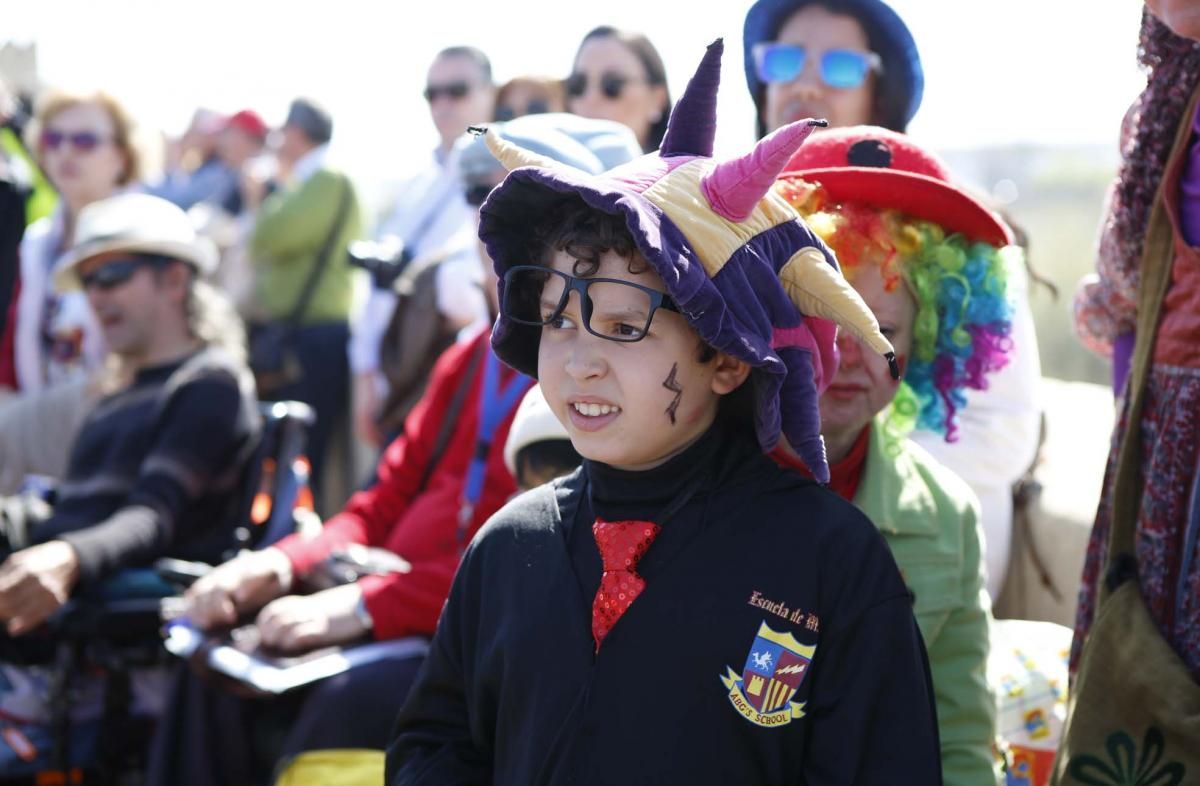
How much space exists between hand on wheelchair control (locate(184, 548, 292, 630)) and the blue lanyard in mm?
518

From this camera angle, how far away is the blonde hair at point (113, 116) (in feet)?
20.1

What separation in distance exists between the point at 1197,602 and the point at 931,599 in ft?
1.47

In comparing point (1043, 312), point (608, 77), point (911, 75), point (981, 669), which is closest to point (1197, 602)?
point (981, 669)

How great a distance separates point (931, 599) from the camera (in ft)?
7.66

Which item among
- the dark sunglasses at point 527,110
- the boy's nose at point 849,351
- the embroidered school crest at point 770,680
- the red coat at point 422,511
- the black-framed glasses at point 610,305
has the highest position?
the dark sunglasses at point 527,110

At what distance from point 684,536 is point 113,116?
4965mm

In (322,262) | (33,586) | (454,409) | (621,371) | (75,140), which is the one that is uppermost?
(621,371)

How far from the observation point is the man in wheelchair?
402 centimetres

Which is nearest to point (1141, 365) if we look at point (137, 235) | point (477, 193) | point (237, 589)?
point (477, 193)

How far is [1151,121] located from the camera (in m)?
2.58

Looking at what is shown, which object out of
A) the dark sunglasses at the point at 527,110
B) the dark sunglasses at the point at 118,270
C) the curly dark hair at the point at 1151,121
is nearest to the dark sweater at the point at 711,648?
the curly dark hair at the point at 1151,121

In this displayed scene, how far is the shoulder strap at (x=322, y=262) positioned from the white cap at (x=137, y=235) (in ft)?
7.27

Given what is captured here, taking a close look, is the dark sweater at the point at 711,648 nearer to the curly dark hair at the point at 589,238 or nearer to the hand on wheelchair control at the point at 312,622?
the curly dark hair at the point at 589,238

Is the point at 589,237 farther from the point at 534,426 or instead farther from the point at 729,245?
the point at 534,426
